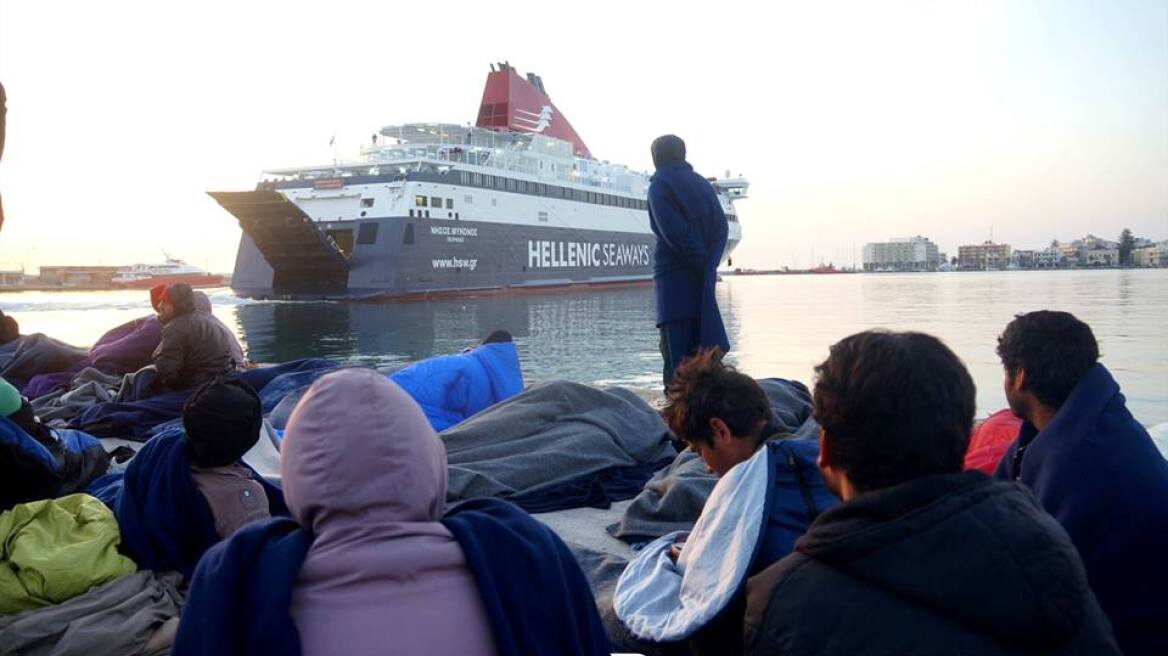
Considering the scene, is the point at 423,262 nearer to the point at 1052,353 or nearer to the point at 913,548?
the point at 1052,353

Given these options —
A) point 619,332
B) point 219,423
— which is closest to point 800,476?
point 219,423

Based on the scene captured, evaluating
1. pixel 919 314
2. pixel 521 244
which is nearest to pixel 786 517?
pixel 919 314

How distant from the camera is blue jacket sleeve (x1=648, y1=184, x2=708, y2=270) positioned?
12.8ft

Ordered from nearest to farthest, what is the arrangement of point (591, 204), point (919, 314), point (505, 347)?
point (505, 347)
point (919, 314)
point (591, 204)

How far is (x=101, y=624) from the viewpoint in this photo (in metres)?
2.05

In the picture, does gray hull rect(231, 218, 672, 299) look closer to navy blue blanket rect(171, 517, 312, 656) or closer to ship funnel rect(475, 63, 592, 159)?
ship funnel rect(475, 63, 592, 159)

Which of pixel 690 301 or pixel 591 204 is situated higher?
pixel 591 204

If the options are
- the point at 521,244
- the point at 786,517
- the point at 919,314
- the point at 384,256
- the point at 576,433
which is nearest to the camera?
the point at 786,517

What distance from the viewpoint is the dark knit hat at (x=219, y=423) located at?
91.8 inches

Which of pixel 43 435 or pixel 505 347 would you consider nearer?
pixel 43 435

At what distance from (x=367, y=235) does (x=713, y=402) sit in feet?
81.4

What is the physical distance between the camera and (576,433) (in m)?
3.70

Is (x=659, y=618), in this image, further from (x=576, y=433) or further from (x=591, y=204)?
(x=591, y=204)

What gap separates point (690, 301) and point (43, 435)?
2546mm
